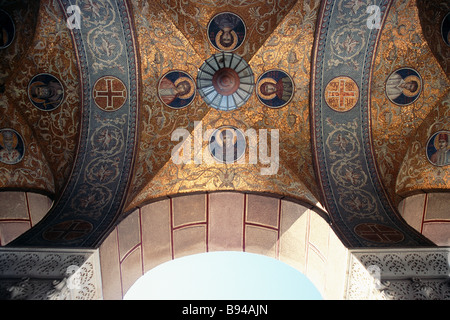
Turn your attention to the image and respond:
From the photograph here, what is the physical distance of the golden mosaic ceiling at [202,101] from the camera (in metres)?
7.09

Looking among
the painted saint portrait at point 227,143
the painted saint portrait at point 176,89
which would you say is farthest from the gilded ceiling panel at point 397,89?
the painted saint portrait at point 176,89

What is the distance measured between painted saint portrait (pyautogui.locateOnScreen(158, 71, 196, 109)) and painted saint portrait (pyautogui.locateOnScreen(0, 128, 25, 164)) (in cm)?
315

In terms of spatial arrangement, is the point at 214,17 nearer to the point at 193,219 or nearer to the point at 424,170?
the point at 193,219

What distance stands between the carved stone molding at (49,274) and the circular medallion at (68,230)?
0.46 m

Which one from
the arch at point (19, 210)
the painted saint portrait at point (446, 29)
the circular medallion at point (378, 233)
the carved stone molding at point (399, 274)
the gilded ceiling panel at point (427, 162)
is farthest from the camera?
the arch at point (19, 210)

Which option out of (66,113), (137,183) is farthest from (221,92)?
(66,113)

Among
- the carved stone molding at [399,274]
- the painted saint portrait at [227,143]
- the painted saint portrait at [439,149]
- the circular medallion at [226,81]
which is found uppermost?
the circular medallion at [226,81]

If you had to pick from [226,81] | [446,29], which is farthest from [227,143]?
[446,29]

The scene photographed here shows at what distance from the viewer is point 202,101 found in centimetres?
794

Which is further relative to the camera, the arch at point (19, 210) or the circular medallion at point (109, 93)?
the arch at point (19, 210)

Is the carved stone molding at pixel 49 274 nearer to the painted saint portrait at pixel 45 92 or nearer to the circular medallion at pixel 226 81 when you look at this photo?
the painted saint portrait at pixel 45 92

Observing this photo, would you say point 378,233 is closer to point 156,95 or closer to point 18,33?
point 156,95

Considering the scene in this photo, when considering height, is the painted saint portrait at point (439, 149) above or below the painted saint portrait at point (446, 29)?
below

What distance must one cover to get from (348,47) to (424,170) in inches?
124
